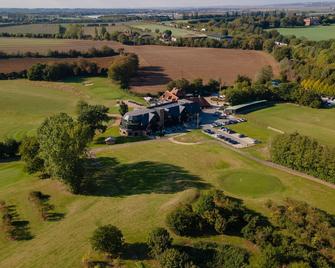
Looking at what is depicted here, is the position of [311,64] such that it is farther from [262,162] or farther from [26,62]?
[26,62]

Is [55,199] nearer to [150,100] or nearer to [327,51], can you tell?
[150,100]

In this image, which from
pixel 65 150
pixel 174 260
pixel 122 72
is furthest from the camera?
pixel 122 72

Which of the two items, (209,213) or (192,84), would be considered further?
(192,84)

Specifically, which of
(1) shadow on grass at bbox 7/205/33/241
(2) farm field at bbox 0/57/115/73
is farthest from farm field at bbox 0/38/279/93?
(1) shadow on grass at bbox 7/205/33/241

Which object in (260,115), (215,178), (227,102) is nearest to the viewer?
(215,178)

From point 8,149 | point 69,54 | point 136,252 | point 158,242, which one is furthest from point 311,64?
point 136,252

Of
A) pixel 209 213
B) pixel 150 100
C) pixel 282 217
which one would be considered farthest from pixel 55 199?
pixel 150 100

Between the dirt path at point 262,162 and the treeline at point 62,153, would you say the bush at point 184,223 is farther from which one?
the dirt path at point 262,162
